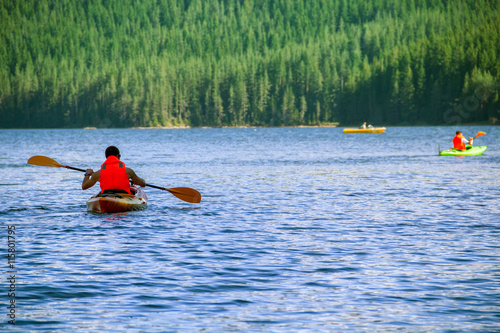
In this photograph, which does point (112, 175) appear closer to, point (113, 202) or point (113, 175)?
point (113, 175)

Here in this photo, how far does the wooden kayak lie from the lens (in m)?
20.5

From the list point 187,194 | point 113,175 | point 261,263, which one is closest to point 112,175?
point 113,175

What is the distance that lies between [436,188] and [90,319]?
21.6 metres

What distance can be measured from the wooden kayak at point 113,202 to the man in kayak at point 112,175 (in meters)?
0.22

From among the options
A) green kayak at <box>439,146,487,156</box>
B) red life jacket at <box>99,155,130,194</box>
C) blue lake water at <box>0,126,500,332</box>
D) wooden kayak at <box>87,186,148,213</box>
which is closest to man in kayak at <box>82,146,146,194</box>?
red life jacket at <box>99,155,130,194</box>

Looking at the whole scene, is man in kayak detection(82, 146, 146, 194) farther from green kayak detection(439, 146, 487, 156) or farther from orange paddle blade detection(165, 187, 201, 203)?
green kayak detection(439, 146, 487, 156)

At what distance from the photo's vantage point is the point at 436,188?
29094 mm

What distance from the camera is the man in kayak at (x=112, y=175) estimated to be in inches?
776

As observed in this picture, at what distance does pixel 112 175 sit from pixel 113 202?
0.91 meters

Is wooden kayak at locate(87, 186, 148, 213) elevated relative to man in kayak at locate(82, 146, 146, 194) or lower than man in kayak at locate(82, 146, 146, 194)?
lower

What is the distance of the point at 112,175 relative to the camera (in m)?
20.2

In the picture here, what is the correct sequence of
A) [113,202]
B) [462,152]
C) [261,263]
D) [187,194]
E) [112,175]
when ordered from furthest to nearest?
[462,152], [187,194], [113,202], [112,175], [261,263]

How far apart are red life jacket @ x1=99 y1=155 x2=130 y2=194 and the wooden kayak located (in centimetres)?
27

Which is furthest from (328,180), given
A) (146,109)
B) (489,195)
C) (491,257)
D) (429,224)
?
(146,109)
